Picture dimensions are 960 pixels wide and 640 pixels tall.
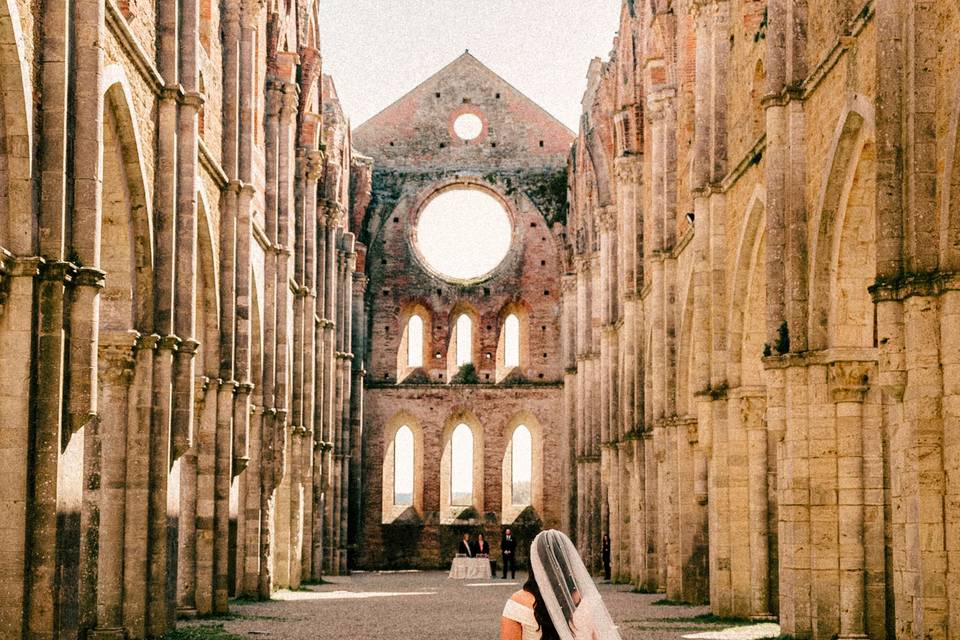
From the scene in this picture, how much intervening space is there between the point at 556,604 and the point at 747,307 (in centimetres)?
1737

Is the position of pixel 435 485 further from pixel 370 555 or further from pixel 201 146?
pixel 201 146

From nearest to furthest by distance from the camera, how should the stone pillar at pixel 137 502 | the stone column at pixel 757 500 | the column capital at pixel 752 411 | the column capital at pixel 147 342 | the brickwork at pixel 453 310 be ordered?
1. the stone pillar at pixel 137 502
2. the column capital at pixel 147 342
3. the stone column at pixel 757 500
4. the column capital at pixel 752 411
5. the brickwork at pixel 453 310

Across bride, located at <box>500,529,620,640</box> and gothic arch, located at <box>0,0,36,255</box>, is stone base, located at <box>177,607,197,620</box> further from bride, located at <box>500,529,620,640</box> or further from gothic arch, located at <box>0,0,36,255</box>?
bride, located at <box>500,529,620,640</box>

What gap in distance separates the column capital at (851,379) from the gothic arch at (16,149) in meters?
8.92

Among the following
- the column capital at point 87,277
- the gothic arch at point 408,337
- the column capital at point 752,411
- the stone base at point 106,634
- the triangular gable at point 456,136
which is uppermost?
the triangular gable at point 456,136

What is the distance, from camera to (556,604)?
5.88 metres

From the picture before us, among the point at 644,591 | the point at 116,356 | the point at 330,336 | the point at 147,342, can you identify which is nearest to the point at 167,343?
the point at 147,342

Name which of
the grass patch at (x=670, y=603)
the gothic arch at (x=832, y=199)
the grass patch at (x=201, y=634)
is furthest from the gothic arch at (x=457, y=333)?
the gothic arch at (x=832, y=199)

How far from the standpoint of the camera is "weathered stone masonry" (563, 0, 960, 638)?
525 inches

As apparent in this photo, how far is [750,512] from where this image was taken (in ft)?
71.4

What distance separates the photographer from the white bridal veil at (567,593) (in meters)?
5.85

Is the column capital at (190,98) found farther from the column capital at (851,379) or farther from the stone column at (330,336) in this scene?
the stone column at (330,336)

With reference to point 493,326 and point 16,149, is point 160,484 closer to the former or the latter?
point 16,149

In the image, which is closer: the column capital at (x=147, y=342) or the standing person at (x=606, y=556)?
the column capital at (x=147, y=342)
